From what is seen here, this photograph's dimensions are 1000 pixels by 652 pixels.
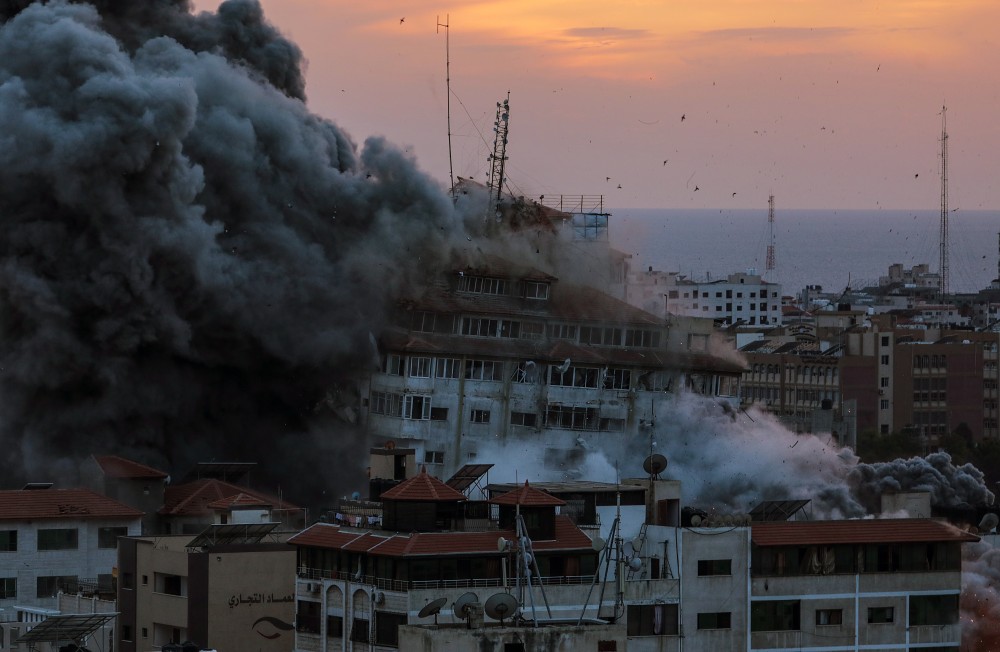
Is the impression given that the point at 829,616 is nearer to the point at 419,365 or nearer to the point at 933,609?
the point at 933,609

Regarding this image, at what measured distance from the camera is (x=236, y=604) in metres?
73.8

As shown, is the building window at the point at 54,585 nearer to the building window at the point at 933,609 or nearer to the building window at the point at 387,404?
the building window at the point at 387,404

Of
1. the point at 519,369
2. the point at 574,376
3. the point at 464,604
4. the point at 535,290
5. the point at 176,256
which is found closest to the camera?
the point at 464,604

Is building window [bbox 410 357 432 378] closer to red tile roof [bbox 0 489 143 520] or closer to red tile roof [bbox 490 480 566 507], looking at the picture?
red tile roof [bbox 0 489 143 520]

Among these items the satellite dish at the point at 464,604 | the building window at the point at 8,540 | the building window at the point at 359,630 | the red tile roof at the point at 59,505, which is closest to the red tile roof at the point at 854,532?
the building window at the point at 359,630

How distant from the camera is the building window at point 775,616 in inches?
2822

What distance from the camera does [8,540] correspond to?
81562 millimetres

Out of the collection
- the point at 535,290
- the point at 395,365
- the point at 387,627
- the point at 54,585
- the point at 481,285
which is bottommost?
the point at 54,585

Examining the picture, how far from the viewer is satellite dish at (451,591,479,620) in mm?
62969

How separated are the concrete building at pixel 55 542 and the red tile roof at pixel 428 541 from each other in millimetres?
10949

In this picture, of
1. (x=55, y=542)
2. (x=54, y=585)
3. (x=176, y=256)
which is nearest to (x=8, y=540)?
(x=55, y=542)

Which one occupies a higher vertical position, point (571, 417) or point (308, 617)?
point (571, 417)

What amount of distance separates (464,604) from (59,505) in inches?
933

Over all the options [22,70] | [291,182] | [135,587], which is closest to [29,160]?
[22,70]
